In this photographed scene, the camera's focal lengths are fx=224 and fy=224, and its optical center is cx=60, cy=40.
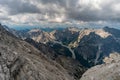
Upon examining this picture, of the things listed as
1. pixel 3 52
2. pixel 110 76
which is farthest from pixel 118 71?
pixel 3 52

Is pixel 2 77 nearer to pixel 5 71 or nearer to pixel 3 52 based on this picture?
pixel 5 71

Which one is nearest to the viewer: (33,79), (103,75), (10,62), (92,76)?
(103,75)

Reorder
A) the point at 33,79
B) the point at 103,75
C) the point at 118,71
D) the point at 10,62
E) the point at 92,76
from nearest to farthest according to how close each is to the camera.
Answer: the point at 118,71
the point at 103,75
the point at 92,76
the point at 10,62
the point at 33,79

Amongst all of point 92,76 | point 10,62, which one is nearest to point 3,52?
point 10,62

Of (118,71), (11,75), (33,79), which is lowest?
(33,79)

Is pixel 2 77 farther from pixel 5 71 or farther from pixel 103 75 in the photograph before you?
pixel 103 75

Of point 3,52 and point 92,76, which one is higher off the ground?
point 3,52

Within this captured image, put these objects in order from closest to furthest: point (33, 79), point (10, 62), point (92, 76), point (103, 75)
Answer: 1. point (103, 75)
2. point (92, 76)
3. point (10, 62)
4. point (33, 79)

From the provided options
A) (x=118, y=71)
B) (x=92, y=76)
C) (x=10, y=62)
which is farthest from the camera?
(x=10, y=62)

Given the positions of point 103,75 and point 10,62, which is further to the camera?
point 10,62
